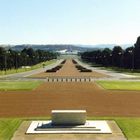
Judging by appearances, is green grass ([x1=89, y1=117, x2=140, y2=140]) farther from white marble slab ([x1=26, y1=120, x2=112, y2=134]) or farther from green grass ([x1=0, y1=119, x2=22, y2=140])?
green grass ([x1=0, y1=119, x2=22, y2=140])

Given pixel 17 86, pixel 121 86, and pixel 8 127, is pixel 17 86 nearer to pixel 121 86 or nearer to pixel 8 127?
pixel 121 86

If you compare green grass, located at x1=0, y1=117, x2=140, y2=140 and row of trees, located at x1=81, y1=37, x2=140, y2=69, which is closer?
green grass, located at x1=0, y1=117, x2=140, y2=140

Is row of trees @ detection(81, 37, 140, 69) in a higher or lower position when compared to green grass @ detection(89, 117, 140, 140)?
lower

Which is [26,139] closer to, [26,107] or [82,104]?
[26,107]

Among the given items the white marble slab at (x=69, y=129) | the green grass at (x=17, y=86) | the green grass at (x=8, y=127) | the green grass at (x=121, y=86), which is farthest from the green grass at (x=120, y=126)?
the green grass at (x=17, y=86)

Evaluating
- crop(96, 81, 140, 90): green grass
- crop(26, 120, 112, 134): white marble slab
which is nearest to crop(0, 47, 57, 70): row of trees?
crop(96, 81, 140, 90): green grass

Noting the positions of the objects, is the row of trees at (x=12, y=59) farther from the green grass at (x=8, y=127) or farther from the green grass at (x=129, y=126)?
the green grass at (x=129, y=126)

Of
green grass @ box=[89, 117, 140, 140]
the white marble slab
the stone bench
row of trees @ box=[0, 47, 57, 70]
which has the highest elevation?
the stone bench

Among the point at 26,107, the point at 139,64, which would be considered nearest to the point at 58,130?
the point at 26,107

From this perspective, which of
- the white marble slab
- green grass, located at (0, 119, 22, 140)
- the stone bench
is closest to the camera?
green grass, located at (0, 119, 22, 140)

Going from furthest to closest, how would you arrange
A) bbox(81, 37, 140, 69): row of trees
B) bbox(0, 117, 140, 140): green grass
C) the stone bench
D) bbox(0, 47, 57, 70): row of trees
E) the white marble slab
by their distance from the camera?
1. bbox(81, 37, 140, 69): row of trees
2. bbox(0, 47, 57, 70): row of trees
3. the stone bench
4. the white marble slab
5. bbox(0, 117, 140, 140): green grass
